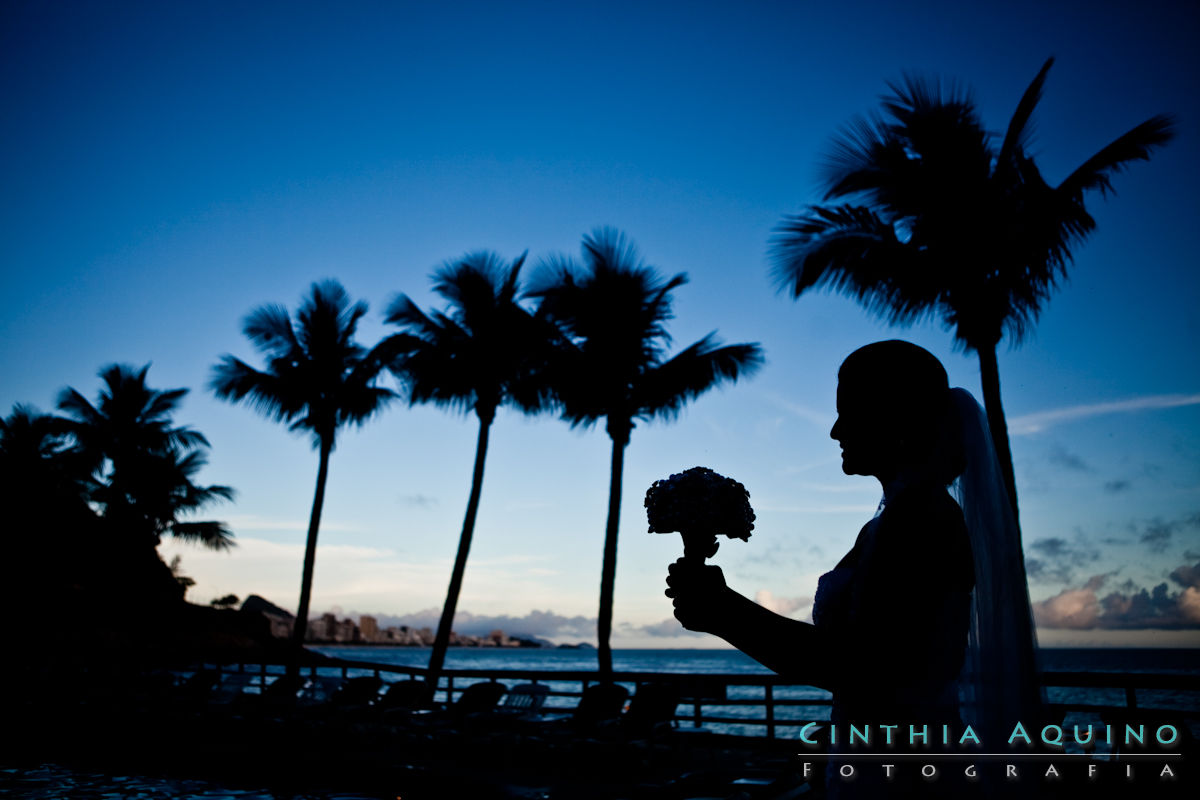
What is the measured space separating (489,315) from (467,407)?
7.85 feet

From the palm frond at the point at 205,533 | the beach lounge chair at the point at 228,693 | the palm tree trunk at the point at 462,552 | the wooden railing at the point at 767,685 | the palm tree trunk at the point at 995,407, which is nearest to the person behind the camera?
the wooden railing at the point at 767,685

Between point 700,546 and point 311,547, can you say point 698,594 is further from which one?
point 311,547

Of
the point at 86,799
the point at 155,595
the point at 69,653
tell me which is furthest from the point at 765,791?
the point at 155,595

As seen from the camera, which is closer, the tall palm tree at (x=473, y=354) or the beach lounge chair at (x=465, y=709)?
the beach lounge chair at (x=465, y=709)

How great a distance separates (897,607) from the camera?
1582 millimetres

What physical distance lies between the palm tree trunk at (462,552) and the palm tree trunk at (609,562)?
3759 mm

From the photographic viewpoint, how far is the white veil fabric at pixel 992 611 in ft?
6.41

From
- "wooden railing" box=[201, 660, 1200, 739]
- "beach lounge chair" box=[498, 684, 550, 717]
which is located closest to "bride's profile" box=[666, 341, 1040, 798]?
"wooden railing" box=[201, 660, 1200, 739]

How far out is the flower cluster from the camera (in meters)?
1.80

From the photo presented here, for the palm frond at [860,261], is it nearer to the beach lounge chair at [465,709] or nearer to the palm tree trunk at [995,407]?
the palm tree trunk at [995,407]

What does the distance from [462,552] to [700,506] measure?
1685cm

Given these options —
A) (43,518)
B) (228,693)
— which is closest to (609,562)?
(228,693)

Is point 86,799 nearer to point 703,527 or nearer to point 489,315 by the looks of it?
point 703,527

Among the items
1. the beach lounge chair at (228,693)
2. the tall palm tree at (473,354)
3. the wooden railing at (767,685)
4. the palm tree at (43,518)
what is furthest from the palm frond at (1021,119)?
the palm tree at (43,518)
